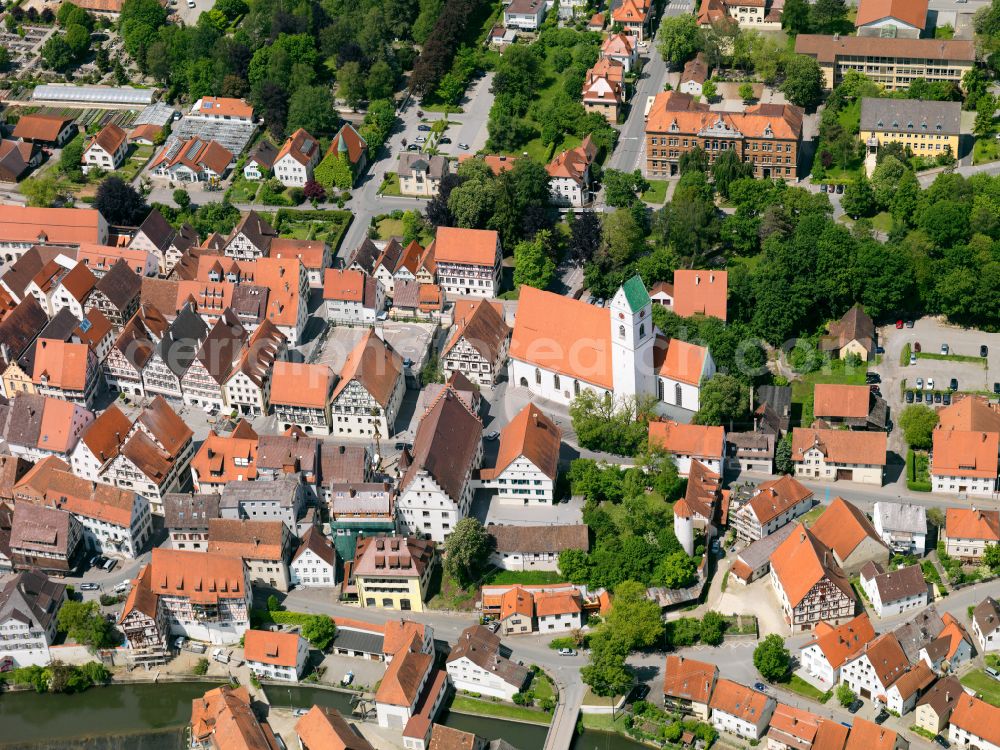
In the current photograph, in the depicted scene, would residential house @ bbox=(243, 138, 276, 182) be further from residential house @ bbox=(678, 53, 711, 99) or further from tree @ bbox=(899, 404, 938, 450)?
tree @ bbox=(899, 404, 938, 450)

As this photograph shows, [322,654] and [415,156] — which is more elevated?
[415,156]

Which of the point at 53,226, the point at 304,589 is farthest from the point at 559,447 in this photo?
the point at 53,226

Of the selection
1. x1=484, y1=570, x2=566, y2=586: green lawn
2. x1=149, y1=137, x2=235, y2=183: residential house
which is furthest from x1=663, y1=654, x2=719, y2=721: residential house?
x1=149, y1=137, x2=235, y2=183: residential house

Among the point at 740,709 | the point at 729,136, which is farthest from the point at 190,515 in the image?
the point at 729,136

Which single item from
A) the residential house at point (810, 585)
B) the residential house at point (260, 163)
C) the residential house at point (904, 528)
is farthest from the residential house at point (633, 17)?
the residential house at point (810, 585)

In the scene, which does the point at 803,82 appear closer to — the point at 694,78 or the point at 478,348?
the point at 694,78

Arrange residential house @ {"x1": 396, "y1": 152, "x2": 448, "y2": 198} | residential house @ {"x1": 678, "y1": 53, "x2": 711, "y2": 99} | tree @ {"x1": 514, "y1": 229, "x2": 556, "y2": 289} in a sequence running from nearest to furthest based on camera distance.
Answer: tree @ {"x1": 514, "y1": 229, "x2": 556, "y2": 289} < residential house @ {"x1": 396, "y1": 152, "x2": 448, "y2": 198} < residential house @ {"x1": 678, "y1": 53, "x2": 711, "y2": 99}

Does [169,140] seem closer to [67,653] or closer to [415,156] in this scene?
[415,156]

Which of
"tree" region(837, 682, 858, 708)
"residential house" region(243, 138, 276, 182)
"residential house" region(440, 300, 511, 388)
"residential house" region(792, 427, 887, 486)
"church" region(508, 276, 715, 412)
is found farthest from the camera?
"residential house" region(243, 138, 276, 182)
